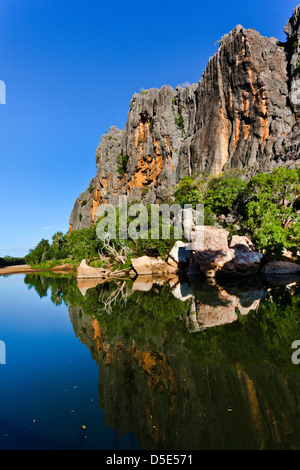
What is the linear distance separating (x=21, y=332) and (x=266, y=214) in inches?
733

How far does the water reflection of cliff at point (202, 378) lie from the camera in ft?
9.95

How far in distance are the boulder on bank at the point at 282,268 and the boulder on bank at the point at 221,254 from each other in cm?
86

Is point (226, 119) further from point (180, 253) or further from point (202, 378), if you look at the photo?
point (202, 378)

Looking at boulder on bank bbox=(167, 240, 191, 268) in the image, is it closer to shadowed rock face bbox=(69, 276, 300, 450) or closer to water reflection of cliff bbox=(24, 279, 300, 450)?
water reflection of cliff bbox=(24, 279, 300, 450)

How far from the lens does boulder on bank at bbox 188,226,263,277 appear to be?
19906mm

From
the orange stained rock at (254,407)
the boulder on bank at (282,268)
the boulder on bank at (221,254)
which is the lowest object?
the orange stained rock at (254,407)

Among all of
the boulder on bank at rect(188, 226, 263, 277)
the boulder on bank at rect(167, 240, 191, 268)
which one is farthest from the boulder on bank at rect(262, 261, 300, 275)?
the boulder on bank at rect(167, 240, 191, 268)

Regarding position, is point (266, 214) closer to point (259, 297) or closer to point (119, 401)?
point (259, 297)

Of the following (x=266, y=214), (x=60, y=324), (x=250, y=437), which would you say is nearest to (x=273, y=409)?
(x=250, y=437)

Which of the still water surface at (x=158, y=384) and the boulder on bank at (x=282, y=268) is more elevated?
the boulder on bank at (x=282, y=268)

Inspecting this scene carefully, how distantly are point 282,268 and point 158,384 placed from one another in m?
18.4

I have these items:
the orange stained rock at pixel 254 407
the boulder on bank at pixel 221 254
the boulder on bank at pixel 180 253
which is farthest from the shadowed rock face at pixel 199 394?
the boulder on bank at pixel 180 253

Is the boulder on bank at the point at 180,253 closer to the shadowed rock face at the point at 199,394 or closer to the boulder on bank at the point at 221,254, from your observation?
the boulder on bank at the point at 221,254

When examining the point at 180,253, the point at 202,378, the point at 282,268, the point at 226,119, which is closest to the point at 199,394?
the point at 202,378
